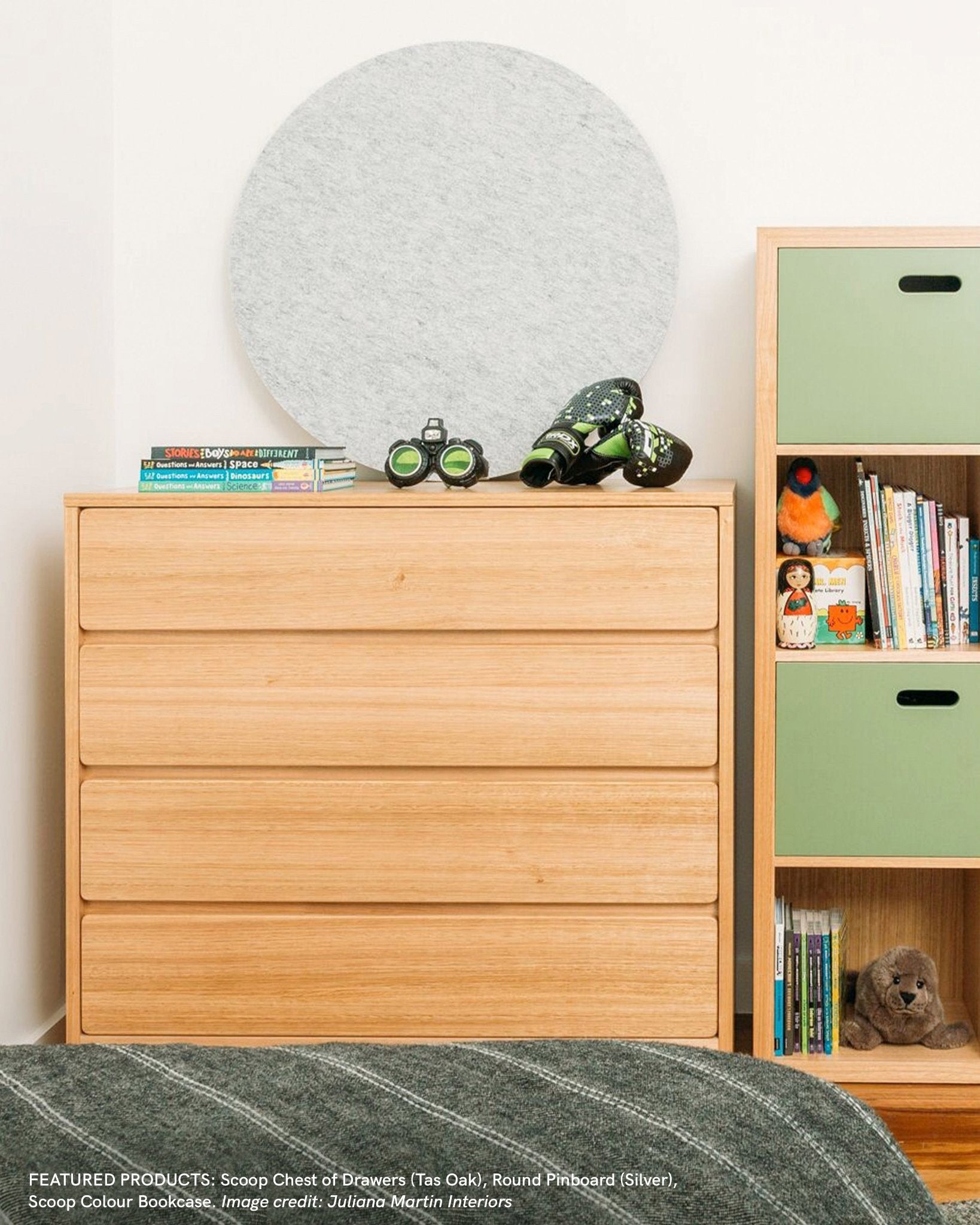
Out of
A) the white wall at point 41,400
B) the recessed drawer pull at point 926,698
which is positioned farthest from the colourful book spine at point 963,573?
the white wall at point 41,400

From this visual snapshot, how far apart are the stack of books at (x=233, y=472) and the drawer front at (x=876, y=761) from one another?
0.78 m

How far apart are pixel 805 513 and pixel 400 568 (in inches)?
26.1

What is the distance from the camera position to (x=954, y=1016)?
2.10m

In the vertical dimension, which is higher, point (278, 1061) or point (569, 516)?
point (569, 516)

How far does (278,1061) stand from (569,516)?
1.38 meters

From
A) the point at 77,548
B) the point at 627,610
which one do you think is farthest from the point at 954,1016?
the point at 77,548

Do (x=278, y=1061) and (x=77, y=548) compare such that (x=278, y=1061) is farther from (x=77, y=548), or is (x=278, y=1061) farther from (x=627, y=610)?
(x=77, y=548)

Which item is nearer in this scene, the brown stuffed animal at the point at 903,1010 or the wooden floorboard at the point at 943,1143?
the wooden floorboard at the point at 943,1143

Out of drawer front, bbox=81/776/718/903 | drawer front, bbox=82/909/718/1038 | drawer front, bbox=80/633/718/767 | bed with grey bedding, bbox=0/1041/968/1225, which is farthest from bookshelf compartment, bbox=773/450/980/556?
bed with grey bedding, bbox=0/1041/968/1225

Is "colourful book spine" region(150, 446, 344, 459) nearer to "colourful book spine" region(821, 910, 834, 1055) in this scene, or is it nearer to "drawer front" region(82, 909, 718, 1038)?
"drawer front" region(82, 909, 718, 1038)

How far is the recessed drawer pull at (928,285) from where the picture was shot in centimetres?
183

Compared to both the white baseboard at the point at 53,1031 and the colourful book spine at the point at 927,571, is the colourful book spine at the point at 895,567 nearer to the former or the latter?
the colourful book spine at the point at 927,571

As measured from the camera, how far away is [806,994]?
196 centimetres

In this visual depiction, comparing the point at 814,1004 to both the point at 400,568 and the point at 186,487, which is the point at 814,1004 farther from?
the point at 186,487
